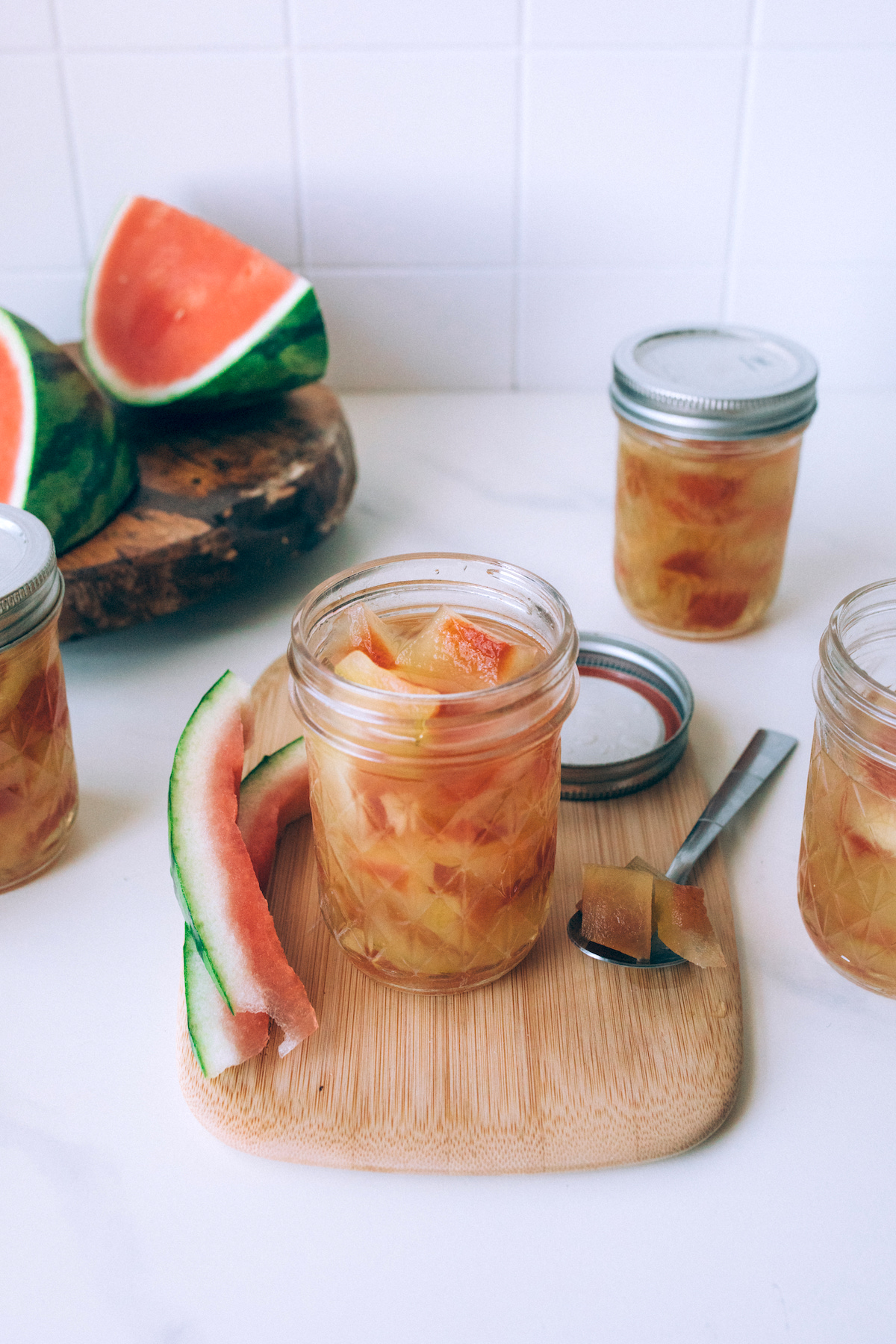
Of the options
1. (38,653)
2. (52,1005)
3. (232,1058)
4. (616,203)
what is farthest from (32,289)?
(232,1058)

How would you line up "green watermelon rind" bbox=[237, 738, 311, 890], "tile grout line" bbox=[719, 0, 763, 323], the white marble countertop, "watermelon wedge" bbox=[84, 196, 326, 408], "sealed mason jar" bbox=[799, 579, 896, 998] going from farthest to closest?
"tile grout line" bbox=[719, 0, 763, 323]
"watermelon wedge" bbox=[84, 196, 326, 408]
"green watermelon rind" bbox=[237, 738, 311, 890]
"sealed mason jar" bbox=[799, 579, 896, 998]
the white marble countertop

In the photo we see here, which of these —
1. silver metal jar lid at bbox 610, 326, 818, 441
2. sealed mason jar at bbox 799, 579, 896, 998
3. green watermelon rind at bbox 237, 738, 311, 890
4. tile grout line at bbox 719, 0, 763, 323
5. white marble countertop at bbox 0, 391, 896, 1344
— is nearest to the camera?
white marble countertop at bbox 0, 391, 896, 1344

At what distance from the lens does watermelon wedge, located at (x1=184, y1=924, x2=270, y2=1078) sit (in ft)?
2.15

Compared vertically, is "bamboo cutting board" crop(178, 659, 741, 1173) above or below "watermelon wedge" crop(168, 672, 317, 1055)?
below

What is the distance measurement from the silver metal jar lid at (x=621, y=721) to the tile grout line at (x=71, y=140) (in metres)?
1.00

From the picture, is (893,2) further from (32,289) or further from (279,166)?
(32,289)

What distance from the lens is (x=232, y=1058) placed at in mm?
661

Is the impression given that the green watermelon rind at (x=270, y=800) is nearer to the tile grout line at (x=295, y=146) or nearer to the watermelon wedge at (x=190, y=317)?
the watermelon wedge at (x=190, y=317)

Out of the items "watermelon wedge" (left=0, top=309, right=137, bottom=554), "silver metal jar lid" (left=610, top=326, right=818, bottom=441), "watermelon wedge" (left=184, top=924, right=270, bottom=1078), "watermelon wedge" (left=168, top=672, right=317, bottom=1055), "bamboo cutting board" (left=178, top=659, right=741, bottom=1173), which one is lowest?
"bamboo cutting board" (left=178, top=659, right=741, bottom=1173)

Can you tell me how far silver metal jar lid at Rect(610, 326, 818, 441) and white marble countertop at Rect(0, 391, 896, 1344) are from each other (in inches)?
11.0

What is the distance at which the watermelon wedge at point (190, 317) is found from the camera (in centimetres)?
124

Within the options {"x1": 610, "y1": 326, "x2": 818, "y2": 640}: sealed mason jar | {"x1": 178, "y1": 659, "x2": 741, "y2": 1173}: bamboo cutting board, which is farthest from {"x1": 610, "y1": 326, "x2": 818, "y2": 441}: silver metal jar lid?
{"x1": 178, "y1": 659, "x2": 741, "y2": 1173}: bamboo cutting board

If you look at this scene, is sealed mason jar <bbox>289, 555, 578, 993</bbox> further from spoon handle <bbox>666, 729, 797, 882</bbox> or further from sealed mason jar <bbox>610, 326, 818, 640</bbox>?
sealed mason jar <bbox>610, 326, 818, 640</bbox>

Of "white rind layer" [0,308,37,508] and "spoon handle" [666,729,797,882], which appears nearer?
"spoon handle" [666,729,797,882]
